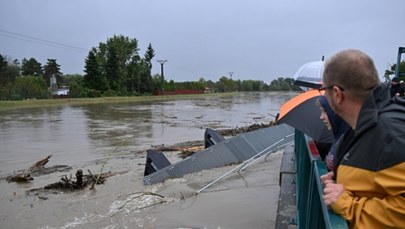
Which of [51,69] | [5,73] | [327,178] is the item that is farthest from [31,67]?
[327,178]

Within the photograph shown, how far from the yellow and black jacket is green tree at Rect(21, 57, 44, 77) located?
10321 centimetres

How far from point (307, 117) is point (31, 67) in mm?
104157

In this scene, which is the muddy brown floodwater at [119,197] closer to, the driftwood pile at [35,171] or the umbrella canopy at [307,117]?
the driftwood pile at [35,171]

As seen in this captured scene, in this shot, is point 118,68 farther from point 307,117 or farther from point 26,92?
point 307,117

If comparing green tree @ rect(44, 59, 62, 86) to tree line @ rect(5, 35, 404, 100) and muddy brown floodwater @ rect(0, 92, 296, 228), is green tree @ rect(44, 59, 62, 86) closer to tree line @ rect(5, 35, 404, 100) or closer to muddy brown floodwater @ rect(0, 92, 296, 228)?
tree line @ rect(5, 35, 404, 100)

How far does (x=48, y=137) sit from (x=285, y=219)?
48.7 feet

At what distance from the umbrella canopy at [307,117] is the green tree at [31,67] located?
101m

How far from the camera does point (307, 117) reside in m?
3.89

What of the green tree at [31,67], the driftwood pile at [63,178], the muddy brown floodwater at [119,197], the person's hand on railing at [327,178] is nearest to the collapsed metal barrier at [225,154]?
the muddy brown floodwater at [119,197]

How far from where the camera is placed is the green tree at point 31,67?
97.2 m

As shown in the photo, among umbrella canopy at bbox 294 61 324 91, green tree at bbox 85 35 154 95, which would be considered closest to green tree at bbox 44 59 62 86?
green tree at bbox 85 35 154 95

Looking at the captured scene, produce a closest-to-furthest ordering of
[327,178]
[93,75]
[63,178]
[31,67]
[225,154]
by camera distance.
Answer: [327,178] → [63,178] → [225,154] → [93,75] → [31,67]

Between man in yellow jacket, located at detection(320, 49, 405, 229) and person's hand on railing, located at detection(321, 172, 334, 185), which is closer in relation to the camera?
man in yellow jacket, located at detection(320, 49, 405, 229)

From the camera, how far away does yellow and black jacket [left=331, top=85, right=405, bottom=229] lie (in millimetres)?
1502
